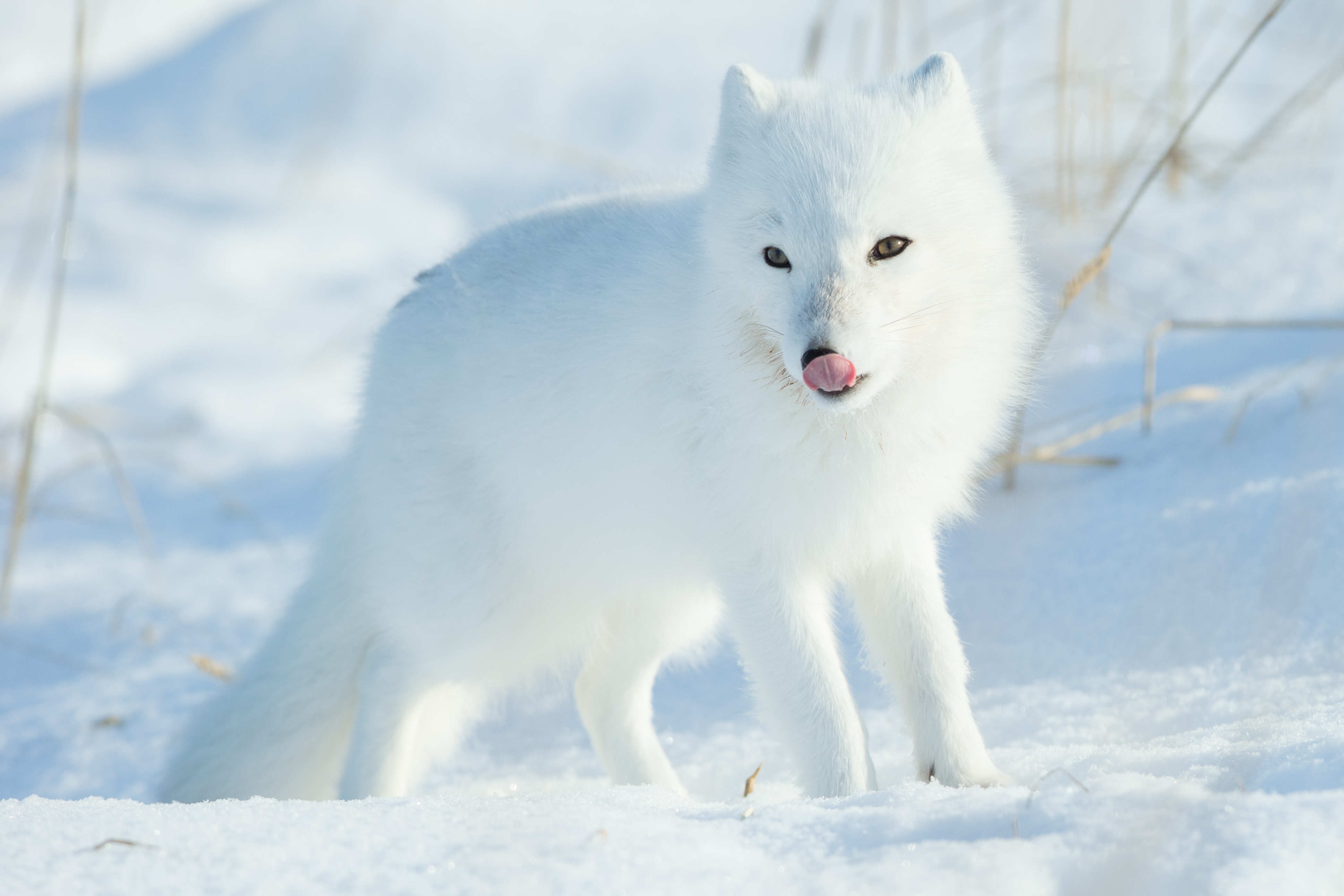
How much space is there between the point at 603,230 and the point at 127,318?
10.9ft

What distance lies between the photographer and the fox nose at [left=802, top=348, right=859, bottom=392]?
1287mm

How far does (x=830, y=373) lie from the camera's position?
1.29m

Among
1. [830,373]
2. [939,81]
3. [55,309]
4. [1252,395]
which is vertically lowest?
[55,309]

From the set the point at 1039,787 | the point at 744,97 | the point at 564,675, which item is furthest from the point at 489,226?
the point at 1039,787

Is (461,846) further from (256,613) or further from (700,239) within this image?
(256,613)

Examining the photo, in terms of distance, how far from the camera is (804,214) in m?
1.39

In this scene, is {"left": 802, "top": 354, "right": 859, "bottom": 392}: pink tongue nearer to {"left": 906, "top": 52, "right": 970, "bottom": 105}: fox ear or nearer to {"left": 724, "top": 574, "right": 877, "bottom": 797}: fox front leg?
{"left": 724, "top": 574, "right": 877, "bottom": 797}: fox front leg

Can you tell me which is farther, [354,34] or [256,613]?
[354,34]

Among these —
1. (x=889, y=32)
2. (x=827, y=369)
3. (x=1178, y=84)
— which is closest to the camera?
(x=827, y=369)

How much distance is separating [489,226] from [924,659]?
1114mm

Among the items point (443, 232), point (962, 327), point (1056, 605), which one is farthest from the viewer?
point (443, 232)

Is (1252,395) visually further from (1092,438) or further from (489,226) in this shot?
(489,226)

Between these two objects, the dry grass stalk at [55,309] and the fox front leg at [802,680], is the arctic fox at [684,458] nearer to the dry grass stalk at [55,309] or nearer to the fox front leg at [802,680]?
the fox front leg at [802,680]

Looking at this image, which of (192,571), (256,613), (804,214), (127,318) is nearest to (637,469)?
(804,214)
